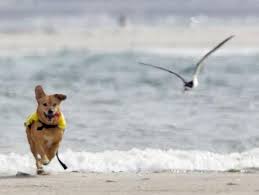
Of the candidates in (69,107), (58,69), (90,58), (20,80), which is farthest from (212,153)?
(90,58)

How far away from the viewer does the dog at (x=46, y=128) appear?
11039 mm

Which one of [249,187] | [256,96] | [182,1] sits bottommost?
[249,187]

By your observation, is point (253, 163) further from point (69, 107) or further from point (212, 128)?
point (69, 107)

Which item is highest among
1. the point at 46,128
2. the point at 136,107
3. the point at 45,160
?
the point at 136,107

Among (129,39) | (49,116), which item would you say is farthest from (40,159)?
(129,39)

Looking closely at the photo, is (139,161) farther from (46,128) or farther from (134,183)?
(134,183)

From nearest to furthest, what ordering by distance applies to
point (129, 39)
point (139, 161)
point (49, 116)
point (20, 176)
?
1. point (49, 116)
2. point (20, 176)
3. point (139, 161)
4. point (129, 39)

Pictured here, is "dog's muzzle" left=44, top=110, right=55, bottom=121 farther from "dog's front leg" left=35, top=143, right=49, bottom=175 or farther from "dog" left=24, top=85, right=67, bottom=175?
"dog's front leg" left=35, top=143, right=49, bottom=175

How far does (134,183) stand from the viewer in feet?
34.2

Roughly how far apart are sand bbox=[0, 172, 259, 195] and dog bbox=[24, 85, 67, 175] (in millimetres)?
211

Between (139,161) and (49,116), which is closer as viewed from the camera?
(49,116)

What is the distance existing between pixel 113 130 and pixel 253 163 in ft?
10.3

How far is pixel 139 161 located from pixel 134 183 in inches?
63.2

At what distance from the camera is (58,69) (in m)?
25.4
